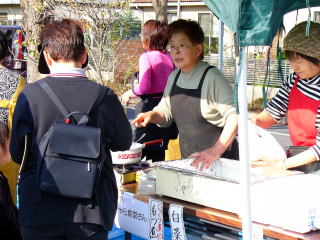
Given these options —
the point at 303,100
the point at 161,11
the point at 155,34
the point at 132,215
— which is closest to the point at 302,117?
the point at 303,100

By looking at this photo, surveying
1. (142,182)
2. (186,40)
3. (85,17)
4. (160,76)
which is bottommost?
(142,182)

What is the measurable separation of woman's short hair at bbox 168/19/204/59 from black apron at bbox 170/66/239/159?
182mm

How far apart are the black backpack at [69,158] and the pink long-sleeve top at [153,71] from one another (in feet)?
5.96

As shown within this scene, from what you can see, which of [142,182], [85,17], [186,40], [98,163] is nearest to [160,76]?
[186,40]

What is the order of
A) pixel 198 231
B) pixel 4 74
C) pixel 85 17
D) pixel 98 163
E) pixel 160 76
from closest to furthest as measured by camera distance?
pixel 98 163
pixel 198 231
pixel 4 74
pixel 160 76
pixel 85 17

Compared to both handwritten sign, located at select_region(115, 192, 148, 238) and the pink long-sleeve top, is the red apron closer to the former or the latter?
handwritten sign, located at select_region(115, 192, 148, 238)

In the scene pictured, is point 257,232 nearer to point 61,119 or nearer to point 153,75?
point 61,119

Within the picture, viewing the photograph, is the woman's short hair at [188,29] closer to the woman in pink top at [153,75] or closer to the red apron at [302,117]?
the red apron at [302,117]

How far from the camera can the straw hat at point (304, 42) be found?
2307mm

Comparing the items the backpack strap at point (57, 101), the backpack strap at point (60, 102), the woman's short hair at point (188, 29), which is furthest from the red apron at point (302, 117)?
the backpack strap at point (57, 101)

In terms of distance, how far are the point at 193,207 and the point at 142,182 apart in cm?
37

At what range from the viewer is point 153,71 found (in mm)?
3721

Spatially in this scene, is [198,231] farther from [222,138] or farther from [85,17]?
[85,17]

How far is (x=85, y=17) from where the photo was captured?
5723 millimetres
